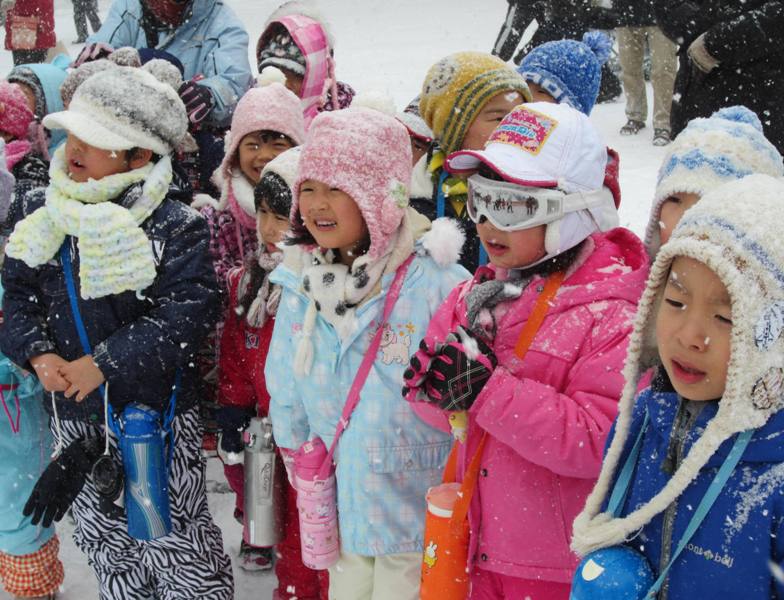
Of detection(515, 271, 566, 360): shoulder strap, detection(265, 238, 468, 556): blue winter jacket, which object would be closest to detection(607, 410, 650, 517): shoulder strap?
detection(515, 271, 566, 360): shoulder strap

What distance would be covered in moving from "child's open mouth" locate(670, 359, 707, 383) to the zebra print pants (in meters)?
2.16

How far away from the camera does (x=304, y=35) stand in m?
4.41

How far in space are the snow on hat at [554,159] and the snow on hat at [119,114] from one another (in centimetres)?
135

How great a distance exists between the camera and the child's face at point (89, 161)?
9.88 ft

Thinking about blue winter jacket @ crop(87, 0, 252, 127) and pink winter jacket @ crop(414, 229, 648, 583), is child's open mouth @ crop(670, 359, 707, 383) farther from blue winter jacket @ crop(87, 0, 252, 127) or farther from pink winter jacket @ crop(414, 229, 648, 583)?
blue winter jacket @ crop(87, 0, 252, 127)

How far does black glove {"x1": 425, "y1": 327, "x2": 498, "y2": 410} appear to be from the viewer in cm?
201

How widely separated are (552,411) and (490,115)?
5.21ft

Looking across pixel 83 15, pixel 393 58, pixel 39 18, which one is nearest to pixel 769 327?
pixel 39 18

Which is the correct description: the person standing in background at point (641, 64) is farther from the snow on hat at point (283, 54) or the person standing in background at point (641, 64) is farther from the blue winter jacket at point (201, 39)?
the blue winter jacket at point (201, 39)

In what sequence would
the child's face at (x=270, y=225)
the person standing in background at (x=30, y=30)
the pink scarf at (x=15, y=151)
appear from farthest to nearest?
the person standing in background at (x=30, y=30)
the pink scarf at (x=15, y=151)
the child's face at (x=270, y=225)

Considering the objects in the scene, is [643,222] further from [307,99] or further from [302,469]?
[302,469]

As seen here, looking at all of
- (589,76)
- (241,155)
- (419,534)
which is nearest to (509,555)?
(419,534)

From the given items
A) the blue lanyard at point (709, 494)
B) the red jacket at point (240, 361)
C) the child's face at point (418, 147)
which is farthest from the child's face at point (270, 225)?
the blue lanyard at point (709, 494)

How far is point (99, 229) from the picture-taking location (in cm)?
292
